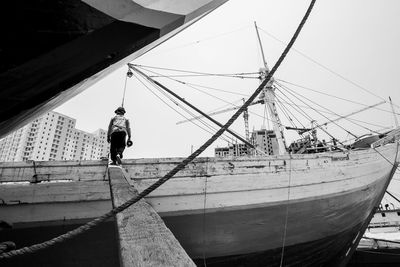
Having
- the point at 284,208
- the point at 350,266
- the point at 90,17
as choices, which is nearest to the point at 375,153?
the point at 284,208

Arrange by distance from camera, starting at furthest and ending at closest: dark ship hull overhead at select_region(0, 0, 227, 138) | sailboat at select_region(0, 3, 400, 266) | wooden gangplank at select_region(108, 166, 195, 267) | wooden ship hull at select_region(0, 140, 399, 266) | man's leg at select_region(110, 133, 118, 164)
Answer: man's leg at select_region(110, 133, 118, 164), sailboat at select_region(0, 3, 400, 266), wooden ship hull at select_region(0, 140, 399, 266), dark ship hull overhead at select_region(0, 0, 227, 138), wooden gangplank at select_region(108, 166, 195, 267)

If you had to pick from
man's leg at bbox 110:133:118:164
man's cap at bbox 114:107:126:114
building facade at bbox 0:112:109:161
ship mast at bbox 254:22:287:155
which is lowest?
man's leg at bbox 110:133:118:164

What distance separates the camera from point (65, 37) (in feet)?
4.62

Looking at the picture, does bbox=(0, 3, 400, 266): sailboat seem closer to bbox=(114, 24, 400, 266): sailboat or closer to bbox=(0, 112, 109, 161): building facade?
bbox=(114, 24, 400, 266): sailboat

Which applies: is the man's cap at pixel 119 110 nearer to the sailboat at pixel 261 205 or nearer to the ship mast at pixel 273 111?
the sailboat at pixel 261 205

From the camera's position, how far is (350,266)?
1207 centimetres

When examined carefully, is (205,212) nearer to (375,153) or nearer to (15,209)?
(15,209)

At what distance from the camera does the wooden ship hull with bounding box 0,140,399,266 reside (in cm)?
327

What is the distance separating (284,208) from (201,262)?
1821 millimetres

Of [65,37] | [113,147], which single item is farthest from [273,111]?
[65,37]

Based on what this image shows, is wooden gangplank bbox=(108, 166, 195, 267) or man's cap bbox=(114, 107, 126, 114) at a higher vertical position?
man's cap bbox=(114, 107, 126, 114)

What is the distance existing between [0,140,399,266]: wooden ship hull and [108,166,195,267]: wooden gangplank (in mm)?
2309

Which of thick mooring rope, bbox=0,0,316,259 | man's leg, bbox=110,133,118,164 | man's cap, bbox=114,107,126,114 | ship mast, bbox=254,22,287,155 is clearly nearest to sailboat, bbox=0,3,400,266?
man's leg, bbox=110,133,118,164

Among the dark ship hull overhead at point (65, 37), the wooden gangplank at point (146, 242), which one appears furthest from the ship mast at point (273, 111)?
the wooden gangplank at point (146, 242)
